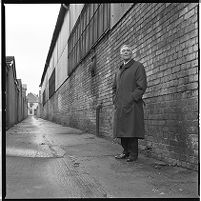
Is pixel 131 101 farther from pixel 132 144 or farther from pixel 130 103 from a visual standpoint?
pixel 132 144

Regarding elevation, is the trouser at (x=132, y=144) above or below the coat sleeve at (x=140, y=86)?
below

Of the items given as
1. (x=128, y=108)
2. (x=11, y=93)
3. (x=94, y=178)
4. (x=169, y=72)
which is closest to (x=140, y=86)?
(x=128, y=108)

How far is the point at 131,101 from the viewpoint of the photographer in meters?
4.76

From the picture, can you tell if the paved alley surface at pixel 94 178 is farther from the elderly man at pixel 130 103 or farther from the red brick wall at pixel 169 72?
the elderly man at pixel 130 103

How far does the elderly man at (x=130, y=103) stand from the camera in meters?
4.72

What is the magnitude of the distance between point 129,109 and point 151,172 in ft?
3.48

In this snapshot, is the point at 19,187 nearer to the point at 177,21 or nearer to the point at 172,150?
the point at 172,150

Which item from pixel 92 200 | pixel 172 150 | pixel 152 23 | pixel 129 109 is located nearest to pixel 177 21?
pixel 152 23

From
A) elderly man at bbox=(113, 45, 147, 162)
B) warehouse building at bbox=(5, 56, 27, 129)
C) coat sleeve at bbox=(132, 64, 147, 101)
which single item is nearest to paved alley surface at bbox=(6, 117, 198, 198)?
elderly man at bbox=(113, 45, 147, 162)

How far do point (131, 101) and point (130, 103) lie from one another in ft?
0.11

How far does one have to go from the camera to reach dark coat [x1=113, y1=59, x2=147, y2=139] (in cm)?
471

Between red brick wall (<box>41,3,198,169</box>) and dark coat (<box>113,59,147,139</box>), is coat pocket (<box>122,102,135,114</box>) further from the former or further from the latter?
red brick wall (<box>41,3,198,169</box>)

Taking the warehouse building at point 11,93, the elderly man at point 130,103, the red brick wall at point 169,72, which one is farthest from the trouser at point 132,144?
the warehouse building at point 11,93

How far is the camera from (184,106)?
4242mm
